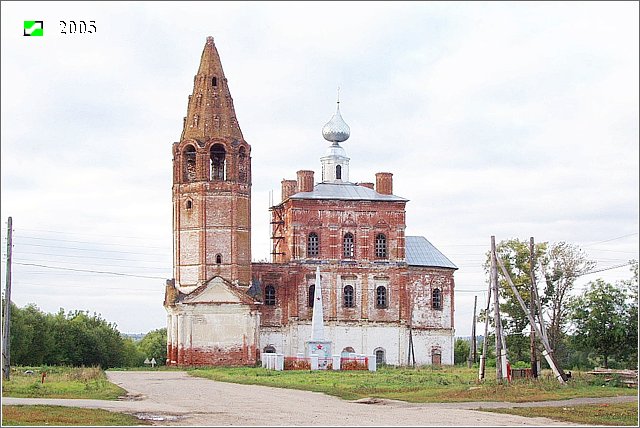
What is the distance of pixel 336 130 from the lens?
67000mm

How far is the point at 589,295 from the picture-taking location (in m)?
39.6

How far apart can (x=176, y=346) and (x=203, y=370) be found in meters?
4.62

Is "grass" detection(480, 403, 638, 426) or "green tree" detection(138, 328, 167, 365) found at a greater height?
"green tree" detection(138, 328, 167, 365)

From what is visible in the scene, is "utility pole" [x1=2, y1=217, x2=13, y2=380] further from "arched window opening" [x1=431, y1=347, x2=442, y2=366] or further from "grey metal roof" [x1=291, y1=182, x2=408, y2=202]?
"arched window opening" [x1=431, y1=347, x2=442, y2=366]

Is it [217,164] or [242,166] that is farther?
[217,164]

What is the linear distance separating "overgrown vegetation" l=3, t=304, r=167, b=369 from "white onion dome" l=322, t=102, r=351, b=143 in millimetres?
17694

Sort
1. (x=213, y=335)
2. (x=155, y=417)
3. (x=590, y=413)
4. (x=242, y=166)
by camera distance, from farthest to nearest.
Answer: (x=242, y=166)
(x=213, y=335)
(x=590, y=413)
(x=155, y=417)

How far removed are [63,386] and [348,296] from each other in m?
28.4

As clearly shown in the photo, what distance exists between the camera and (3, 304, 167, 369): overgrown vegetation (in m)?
58.5

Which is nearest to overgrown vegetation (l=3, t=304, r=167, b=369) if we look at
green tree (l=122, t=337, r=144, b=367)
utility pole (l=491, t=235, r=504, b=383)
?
green tree (l=122, t=337, r=144, b=367)

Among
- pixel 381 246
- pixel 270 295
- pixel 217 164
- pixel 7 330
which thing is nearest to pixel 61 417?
pixel 7 330

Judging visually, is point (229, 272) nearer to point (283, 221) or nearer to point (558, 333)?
point (283, 221)

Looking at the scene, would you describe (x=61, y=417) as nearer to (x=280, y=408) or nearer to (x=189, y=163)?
(x=280, y=408)

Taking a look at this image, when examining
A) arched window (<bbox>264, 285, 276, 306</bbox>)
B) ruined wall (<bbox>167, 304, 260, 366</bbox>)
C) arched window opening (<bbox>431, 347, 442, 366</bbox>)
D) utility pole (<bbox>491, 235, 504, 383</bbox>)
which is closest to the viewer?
utility pole (<bbox>491, 235, 504, 383</bbox>)
